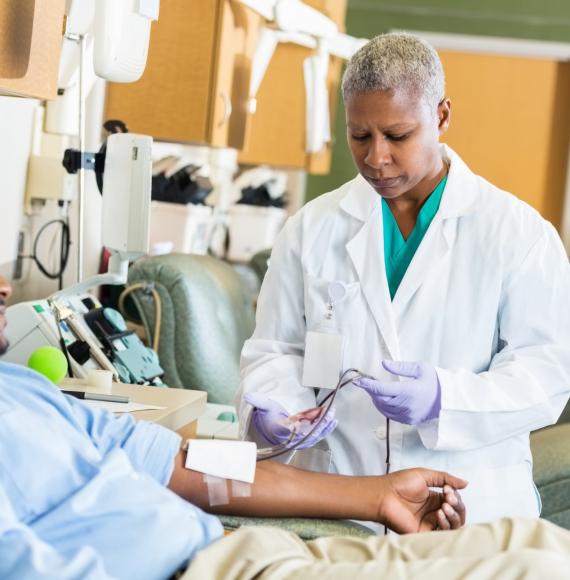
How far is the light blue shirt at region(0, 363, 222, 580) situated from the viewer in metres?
1.38

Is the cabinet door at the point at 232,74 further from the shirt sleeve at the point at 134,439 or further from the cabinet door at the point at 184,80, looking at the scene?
the shirt sleeve at the point at 134,439

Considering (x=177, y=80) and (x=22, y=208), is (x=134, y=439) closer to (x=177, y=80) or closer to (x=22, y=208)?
(x=22, y=208)

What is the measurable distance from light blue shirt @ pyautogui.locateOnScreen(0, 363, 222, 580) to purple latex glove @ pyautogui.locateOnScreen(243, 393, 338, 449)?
332 mm

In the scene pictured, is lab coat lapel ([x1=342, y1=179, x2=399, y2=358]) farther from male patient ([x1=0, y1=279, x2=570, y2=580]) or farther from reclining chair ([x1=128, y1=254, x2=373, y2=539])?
reclining chair ([x1=128, y1=254, x2=373, y2=539])

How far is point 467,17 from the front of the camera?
21.0 ft

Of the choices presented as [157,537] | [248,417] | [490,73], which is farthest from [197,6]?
[490,73]

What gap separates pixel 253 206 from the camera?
4.78m

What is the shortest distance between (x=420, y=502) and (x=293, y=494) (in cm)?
23

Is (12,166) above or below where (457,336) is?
above

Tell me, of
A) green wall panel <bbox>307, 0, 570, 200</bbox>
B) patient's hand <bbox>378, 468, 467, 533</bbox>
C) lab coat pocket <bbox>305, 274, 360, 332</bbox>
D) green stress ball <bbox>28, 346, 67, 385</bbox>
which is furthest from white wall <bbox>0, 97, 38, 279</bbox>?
green wall panel <bbox>307, 0, 570, 200</bbox>

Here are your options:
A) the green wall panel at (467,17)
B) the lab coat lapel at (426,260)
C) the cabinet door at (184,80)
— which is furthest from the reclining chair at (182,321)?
the green wall panel at (467,17)

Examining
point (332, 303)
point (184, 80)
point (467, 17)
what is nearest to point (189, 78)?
point (184, 80)

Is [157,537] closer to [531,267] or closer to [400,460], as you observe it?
[400,460]

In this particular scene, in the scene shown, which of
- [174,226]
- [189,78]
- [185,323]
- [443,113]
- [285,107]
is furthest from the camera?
[285,107]
